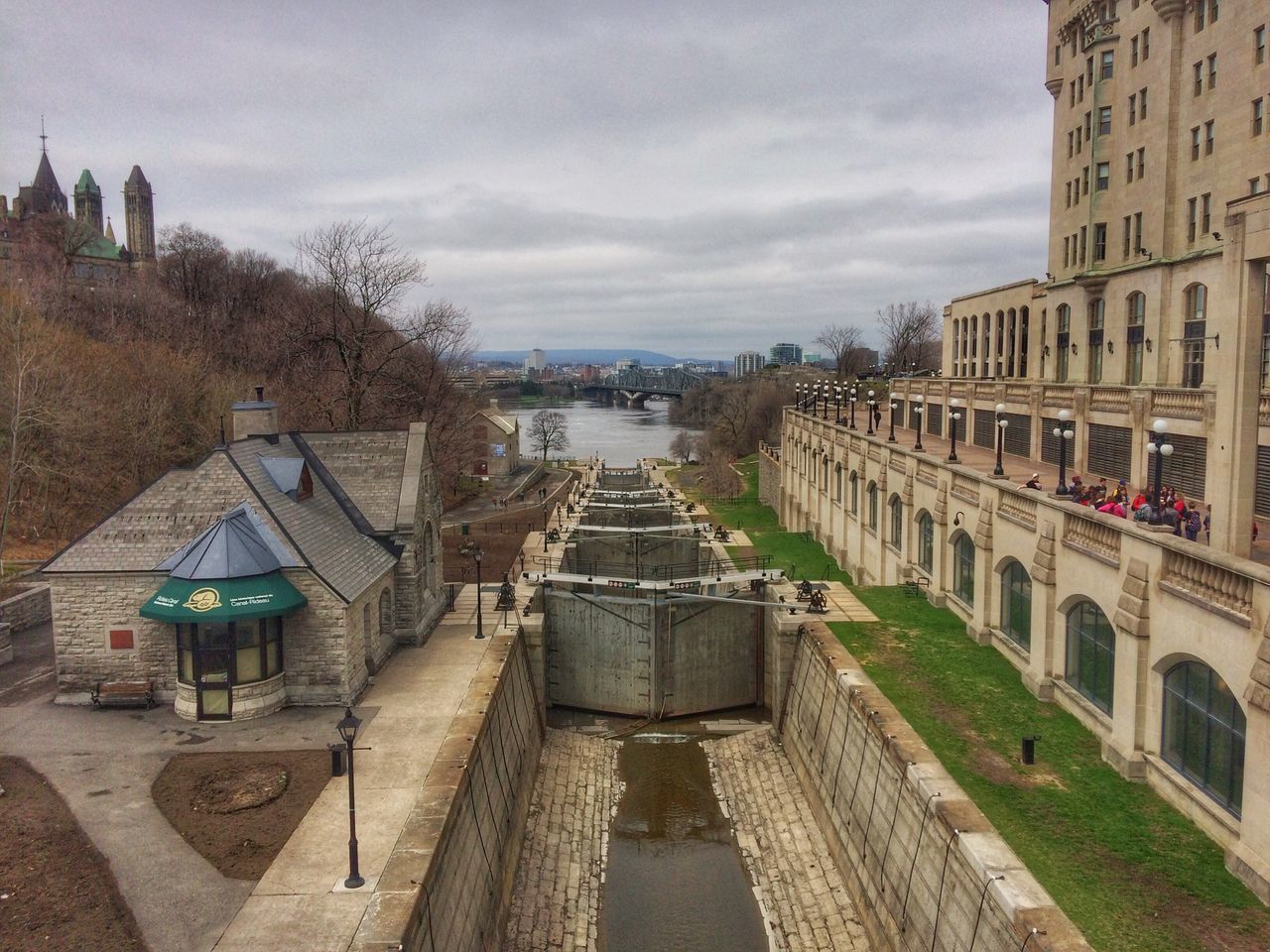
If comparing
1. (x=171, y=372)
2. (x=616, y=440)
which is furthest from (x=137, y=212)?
(x=171, y=372)

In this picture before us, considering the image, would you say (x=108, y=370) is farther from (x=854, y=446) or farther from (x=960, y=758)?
(x=960, y=758)

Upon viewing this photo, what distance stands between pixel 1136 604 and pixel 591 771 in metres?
15.3

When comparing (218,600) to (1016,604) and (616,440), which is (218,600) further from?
(616,440)

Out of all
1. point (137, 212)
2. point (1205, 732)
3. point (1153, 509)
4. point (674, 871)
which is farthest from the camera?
point (137, 212)

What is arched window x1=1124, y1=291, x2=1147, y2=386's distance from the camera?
104ft

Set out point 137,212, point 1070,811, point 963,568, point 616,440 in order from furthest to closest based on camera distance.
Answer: point 616,440, point 137,212, point 963,568, point 1070,811

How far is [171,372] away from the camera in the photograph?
44094mm

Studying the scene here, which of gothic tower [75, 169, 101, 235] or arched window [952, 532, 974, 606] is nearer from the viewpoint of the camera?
arched window [952, 532, 974, 606]

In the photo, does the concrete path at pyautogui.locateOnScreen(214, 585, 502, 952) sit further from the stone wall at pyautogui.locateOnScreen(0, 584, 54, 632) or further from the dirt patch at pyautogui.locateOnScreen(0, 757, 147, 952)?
the stone wall at pyautogui.locateOnScreen(0, 584, 54, 632)

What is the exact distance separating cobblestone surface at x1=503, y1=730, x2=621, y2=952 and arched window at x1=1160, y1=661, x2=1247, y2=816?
11558 mm

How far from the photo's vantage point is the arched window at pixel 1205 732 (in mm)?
13078

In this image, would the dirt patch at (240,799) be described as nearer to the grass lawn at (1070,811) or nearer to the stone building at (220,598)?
the stone building at (220,598)

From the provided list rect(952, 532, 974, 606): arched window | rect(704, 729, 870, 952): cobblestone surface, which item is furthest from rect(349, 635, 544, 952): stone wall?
rect(952, 532, 974, 606): arched window

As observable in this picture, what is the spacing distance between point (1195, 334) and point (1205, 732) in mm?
19857
